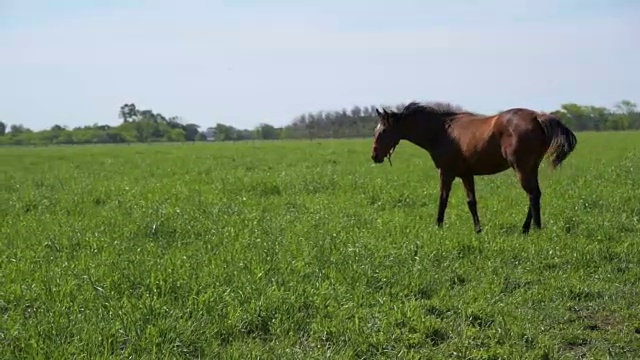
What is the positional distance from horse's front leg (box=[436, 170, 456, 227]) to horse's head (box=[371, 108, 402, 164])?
0.99 m

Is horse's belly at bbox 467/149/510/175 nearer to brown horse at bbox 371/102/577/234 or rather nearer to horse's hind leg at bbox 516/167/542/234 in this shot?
brown horse at bbox 371/102/577/234

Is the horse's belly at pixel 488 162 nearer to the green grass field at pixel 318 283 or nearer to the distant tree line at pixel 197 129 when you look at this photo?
the green grass field at pixel 318 283

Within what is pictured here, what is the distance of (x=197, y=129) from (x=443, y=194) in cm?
10828

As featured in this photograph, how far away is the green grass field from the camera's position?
14.8 feet

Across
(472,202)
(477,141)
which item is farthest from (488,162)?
(472,202)

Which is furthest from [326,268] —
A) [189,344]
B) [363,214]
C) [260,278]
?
[363,214]

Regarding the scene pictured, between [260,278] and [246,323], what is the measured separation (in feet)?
3.36

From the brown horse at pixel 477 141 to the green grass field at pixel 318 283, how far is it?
0.34 metres

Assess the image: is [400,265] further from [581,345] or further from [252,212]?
[252,212]

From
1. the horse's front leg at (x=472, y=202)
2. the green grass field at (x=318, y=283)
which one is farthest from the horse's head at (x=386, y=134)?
the horse's front leg at (x=472, y=202)

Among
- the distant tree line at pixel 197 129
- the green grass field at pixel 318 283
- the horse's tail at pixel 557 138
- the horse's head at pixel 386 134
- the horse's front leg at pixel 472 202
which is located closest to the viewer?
the green grass field at pixel 318 283

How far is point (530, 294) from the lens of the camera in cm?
572

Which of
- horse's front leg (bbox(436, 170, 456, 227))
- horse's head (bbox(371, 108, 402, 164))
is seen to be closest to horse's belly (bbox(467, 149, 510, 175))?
horse's front leg (bbox(436, 170, 456, 227))

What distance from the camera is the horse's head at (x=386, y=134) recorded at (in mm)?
10188
